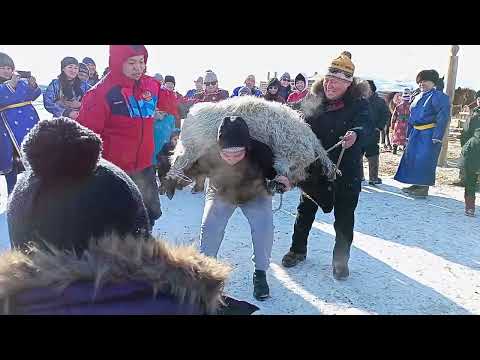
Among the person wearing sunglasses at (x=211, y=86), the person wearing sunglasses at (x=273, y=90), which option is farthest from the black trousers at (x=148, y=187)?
the person wearing sunglasses at (x=273, y=90)

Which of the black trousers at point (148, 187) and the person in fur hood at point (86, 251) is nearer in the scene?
the person in fur hood at point (86, 251)

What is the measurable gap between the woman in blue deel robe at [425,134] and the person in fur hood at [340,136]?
2.82 m

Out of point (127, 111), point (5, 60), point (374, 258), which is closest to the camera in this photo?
point (127, 111)

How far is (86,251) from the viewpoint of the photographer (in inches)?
44.3

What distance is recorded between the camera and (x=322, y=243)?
3.99m

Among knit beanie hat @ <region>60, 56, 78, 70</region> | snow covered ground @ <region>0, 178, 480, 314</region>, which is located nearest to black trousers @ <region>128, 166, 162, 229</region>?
snow covered ground @ <region>0, 178, 480, 314</region>

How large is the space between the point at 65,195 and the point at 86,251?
213mm

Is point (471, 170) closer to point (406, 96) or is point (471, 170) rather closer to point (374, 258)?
point (374, 258)

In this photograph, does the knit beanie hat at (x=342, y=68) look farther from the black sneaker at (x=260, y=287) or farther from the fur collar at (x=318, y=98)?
the black sneaker at (x=260, y=287)

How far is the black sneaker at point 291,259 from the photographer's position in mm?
3447

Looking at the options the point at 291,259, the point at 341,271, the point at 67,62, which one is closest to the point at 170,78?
the point at 67,62

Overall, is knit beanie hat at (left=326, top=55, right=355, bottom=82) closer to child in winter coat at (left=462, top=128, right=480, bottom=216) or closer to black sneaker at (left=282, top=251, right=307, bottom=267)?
black sneaker at (left=282, top=251, right=307, bottom=267)

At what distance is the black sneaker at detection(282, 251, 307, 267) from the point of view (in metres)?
3.45

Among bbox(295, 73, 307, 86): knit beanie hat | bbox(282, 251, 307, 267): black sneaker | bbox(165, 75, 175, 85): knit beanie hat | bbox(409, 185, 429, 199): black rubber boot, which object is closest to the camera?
bbox(282, 251, 307, 267): black sneaker
